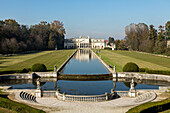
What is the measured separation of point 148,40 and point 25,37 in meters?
46.5

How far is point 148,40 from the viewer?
65.7 meters

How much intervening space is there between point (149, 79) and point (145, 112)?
1367 cm

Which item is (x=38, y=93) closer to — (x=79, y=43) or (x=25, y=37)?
(x=25, y=37)

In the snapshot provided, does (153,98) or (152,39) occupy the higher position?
(152,39)

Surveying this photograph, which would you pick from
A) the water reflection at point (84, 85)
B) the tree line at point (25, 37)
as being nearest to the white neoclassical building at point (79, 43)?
the tree line at point (25, 37)

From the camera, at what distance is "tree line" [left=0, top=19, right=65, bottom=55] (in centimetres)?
5478

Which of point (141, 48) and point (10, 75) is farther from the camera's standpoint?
point (141, 48)

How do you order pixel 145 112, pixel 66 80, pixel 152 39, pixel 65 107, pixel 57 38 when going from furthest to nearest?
1. pixel 57 38
2. pixel 152 39
3. pixel 66 80
4. pixel 65 107
5. pixel 145 112

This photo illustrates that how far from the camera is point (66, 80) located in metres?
22.2

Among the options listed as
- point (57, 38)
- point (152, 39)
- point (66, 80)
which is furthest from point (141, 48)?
point (66, 80)

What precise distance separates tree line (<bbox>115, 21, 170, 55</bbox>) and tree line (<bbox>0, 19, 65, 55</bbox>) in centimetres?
3541

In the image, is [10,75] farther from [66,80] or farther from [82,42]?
[82,42]

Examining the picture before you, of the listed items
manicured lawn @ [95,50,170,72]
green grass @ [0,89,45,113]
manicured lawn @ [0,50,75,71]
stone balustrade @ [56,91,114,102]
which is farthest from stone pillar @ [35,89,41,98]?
manicured lawn @ [95,50,170,72]

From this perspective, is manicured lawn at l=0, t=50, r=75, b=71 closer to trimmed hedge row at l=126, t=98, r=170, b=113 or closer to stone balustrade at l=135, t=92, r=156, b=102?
stone balustrade at l=135, t=92, r=156, b=102
